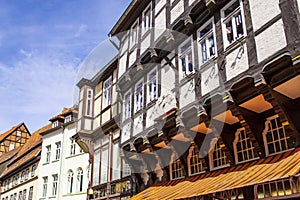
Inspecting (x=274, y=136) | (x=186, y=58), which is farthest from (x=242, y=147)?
(x=186, y=58)

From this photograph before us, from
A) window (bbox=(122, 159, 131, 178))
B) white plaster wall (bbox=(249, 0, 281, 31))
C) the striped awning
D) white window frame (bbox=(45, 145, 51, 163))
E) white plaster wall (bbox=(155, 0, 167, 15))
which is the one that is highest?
white plaster wall (bbox=(155, 0, 167, 15))

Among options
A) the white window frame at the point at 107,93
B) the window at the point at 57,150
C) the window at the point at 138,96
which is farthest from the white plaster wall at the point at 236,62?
the window at the point at 57,150

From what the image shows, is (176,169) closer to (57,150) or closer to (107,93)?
(107,93)

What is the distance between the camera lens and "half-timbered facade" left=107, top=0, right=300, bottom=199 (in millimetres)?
7445

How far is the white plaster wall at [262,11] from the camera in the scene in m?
8.00

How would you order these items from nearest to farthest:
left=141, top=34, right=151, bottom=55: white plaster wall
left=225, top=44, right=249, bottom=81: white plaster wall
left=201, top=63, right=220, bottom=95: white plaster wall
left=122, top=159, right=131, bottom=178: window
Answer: left=225, top=44, right=249, bottom=81: white plaster wall, left=201, top=63, right=220, bottom=95: white plaster wall, left=141, top=34, right=151, bottom=55: white plaster wall, left=122, top=159, right=131, bottom=178: window

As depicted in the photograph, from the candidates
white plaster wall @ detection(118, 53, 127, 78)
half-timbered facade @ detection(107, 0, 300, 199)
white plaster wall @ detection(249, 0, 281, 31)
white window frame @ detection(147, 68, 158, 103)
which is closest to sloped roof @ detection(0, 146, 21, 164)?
white plaster wall @ detection(118, 53, 127, 78)

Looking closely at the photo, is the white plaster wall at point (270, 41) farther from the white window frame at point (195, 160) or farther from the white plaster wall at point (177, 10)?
the white plaster wall at point (177, 10)

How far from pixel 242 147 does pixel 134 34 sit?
8.67 m

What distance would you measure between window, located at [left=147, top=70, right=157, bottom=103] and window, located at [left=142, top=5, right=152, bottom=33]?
7.49ft

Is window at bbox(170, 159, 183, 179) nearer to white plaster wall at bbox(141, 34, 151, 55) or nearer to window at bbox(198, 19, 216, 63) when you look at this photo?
window at bbox(198, 19, 216, 63)

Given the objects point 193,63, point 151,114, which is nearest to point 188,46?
point 193,63

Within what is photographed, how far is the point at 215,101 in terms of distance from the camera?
8945 millimetres

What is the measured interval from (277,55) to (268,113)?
1.69 meters
